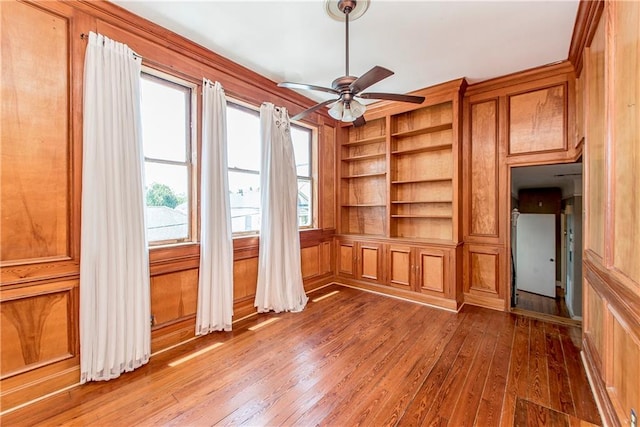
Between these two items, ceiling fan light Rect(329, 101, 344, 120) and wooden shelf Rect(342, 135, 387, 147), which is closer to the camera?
ceiling fan light Rect(329, 101, 344, 120)

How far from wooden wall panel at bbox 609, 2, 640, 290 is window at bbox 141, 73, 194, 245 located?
10.7 ft

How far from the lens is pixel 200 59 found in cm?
283

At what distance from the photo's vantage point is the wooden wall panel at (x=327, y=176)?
455cm

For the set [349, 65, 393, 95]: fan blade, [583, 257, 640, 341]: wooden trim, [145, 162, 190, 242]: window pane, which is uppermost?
[349, 65, 393, 95]: fan blade

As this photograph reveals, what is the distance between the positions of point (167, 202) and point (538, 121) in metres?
4.33

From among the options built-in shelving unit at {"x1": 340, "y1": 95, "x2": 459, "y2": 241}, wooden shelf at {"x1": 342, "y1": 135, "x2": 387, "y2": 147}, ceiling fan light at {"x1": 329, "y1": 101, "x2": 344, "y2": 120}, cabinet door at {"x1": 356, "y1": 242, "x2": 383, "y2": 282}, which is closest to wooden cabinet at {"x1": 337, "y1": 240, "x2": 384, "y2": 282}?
cabinet door at {"x1": 356, "y1": 242, "x2": 383, "y2": 282}

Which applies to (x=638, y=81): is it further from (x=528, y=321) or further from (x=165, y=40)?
(x=165, y=40)

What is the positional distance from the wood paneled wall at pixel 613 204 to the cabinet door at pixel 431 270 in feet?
4.83

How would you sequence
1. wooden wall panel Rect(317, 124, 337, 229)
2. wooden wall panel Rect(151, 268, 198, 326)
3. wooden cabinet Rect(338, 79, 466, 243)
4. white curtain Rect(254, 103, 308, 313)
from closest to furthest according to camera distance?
wooden wall panel Rect(151, 268, 198, 326) → white curtain Rect(254, 103, 308, 313) → wooden cabinet Rect(338, 79, 466, 243) → wooden wall panel Rect(317, 124, 337, 229)

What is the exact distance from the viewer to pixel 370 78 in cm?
196

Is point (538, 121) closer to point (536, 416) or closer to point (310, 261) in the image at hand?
point (536, 416)

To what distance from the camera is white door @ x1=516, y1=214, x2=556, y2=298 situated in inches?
193

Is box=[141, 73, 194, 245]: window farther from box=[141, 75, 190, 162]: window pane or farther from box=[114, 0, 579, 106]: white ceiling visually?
box=[114, 0, 579, 106]: white ceiling

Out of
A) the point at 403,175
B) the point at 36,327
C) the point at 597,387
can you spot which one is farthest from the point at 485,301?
the point at 36,327
